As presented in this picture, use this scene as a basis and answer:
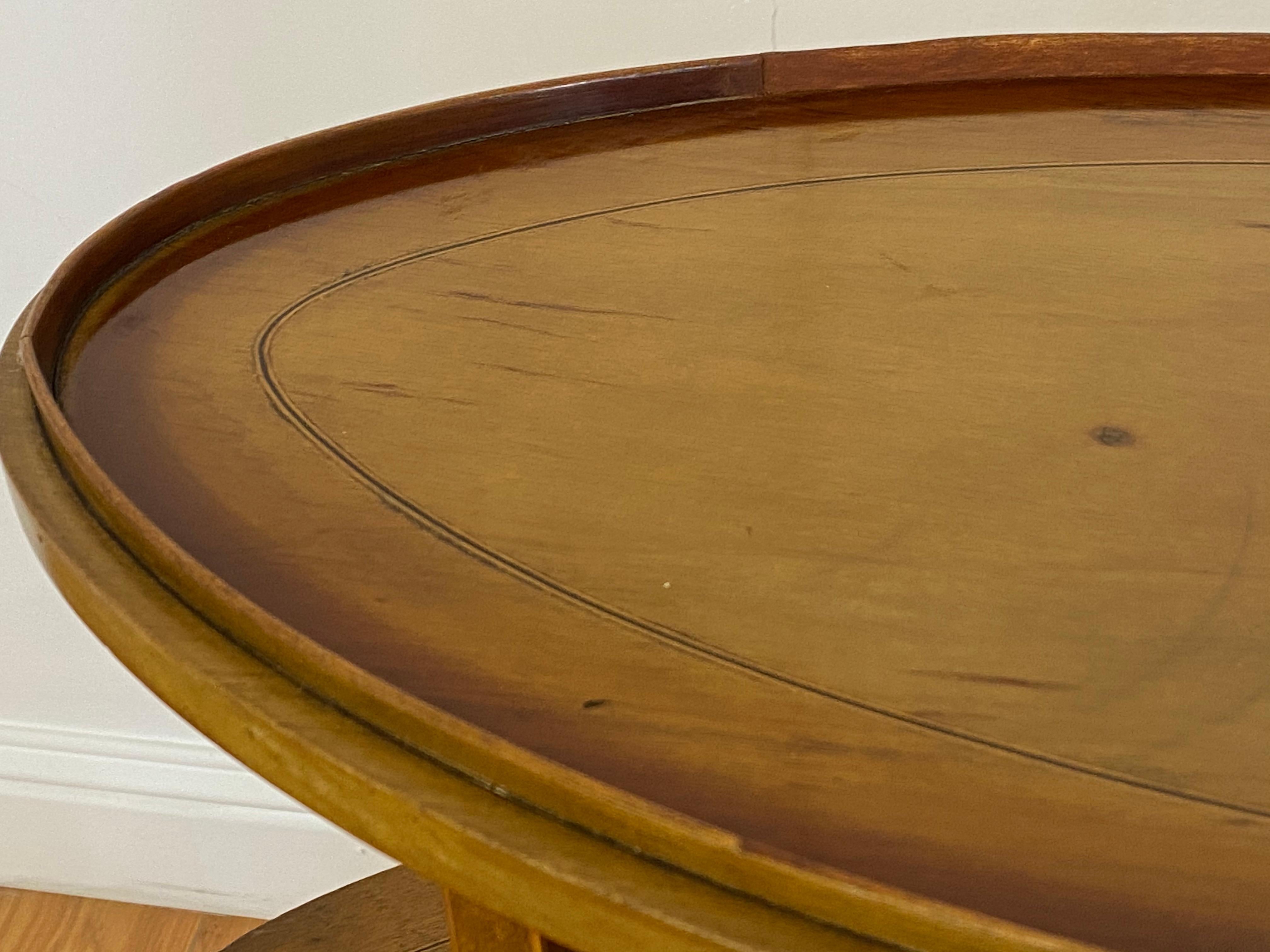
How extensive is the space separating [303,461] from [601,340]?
12cm

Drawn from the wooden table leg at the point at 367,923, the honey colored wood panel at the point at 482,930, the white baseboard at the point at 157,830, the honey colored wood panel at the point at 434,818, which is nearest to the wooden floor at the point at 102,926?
the white baseboard at the point at 157,830

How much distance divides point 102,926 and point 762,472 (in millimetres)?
1123

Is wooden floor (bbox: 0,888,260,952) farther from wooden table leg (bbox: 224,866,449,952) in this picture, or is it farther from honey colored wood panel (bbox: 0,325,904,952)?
honey colored wood panel (bbox: 0,325,904,952)

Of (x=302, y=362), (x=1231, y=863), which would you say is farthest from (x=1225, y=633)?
(x=302, y=362)

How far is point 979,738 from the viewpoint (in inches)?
11.6

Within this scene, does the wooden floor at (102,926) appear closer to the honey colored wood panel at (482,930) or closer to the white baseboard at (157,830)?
the white baseboard at (157,830)

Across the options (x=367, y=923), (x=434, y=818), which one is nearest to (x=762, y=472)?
(x=434, y=818)

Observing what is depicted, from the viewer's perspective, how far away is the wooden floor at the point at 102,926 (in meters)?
1.22

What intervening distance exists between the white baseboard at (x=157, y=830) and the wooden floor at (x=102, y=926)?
0.4 inches

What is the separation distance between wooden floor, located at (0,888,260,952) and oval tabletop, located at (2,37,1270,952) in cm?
90

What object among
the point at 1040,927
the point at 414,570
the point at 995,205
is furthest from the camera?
the point at 995,205

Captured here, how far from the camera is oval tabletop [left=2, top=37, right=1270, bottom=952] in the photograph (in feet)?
0.91

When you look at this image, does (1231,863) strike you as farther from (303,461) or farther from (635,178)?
(635,178)

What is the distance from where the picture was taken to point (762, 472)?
1.29 feet
